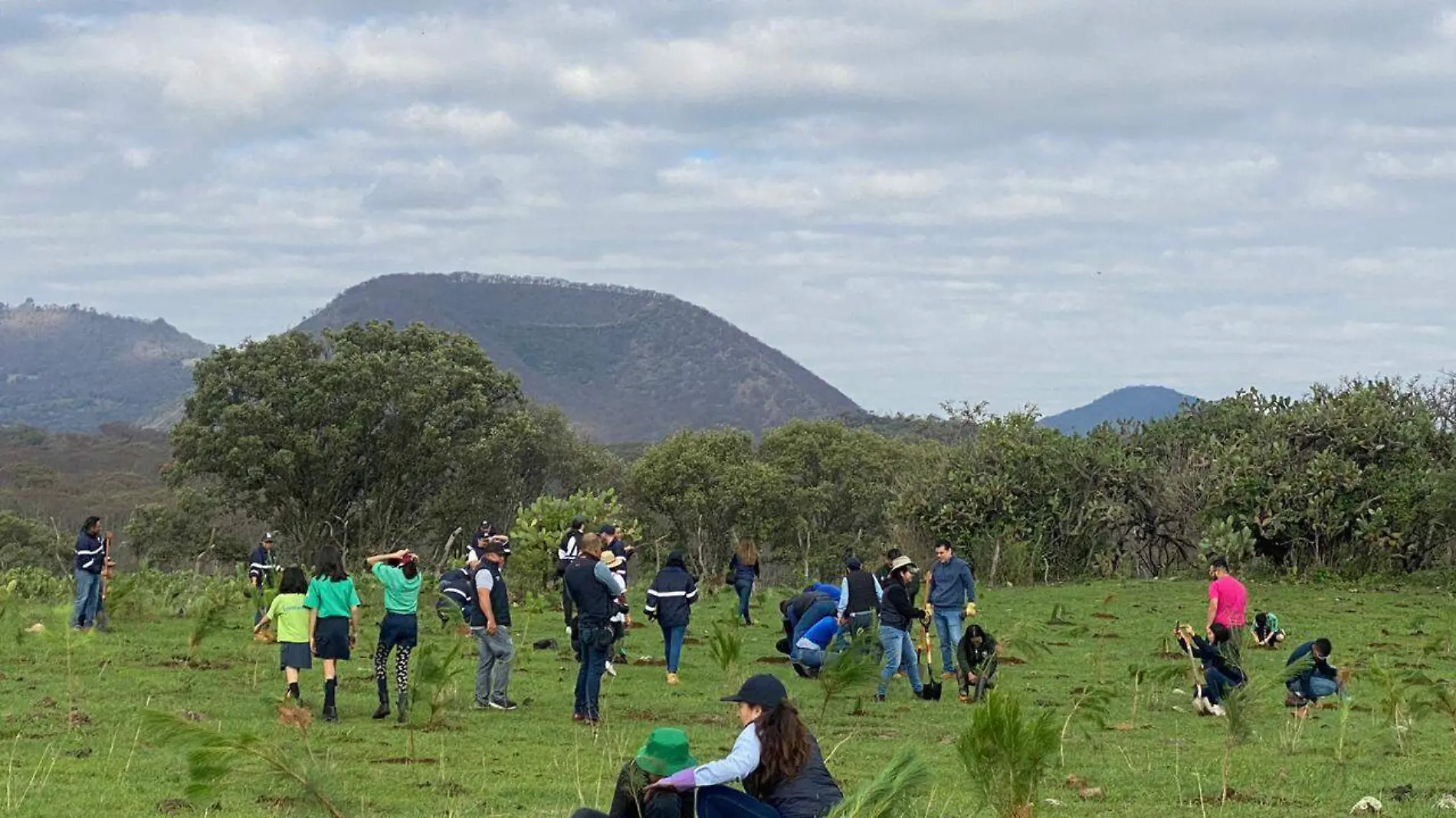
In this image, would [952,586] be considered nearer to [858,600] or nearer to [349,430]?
[858,600]

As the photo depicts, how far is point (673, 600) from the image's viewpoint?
62.7ft

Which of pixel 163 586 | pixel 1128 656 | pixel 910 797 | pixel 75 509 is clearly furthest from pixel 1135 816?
pixel 75 509

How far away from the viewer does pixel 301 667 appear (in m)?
15.3

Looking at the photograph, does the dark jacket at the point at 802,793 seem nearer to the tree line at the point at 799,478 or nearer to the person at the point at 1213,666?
the person at the point at 1213,666

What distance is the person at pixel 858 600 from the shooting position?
18188 millimetres

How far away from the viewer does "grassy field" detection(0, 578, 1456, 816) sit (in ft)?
36.8

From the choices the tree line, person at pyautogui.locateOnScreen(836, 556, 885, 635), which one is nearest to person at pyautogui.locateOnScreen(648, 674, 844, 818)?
person at pyautogui.locateOnScreen(836, 556, 885, 635)

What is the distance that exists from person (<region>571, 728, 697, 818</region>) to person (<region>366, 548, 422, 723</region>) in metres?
7.73

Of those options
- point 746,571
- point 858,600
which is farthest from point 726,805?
point 746,571

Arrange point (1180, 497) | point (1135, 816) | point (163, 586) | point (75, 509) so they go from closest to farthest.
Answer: point (1135, 816), point (163, 586), point (1180, 497), point (75, 509)

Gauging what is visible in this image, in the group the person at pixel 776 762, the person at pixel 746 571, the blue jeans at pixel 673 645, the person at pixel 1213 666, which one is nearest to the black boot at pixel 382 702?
the blue jeans at pixel 673 645

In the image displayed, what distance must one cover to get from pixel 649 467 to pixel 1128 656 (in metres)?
46.3

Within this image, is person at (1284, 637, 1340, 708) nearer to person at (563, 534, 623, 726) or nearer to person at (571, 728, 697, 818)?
person at (563, 534, 623, 726)

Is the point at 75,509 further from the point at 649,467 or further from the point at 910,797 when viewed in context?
the point at 910,797
